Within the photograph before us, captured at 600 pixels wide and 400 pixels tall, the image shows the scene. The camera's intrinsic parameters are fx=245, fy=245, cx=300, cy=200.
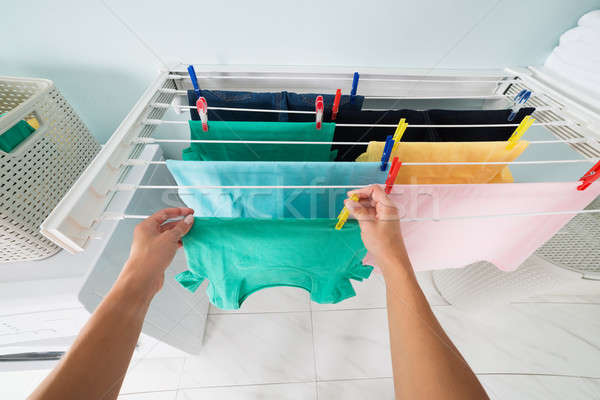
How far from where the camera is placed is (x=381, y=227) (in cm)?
50

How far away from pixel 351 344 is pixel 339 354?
0.07m

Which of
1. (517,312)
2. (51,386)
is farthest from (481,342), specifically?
(51,386)

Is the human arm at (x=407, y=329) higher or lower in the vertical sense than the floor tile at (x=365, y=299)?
higher

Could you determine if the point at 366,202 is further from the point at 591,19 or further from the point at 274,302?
the point at 274,302

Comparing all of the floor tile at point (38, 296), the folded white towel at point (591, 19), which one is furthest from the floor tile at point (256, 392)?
the folded white towel at point (591, 19)

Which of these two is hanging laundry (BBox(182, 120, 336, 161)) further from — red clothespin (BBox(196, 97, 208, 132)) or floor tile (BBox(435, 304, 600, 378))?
floor tile (BBox(435, 304, 600, 378))

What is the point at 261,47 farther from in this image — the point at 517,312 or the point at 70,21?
the point at 517,312

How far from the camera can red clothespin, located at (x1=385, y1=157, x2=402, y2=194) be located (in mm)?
467

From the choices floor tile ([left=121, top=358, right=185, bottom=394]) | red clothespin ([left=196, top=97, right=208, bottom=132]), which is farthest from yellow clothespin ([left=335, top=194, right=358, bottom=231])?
floor tile ([left=121, top=358, right=185, bottom=394])

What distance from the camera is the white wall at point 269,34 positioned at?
685 millimetres

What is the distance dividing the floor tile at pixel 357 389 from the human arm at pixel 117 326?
95 centimetres

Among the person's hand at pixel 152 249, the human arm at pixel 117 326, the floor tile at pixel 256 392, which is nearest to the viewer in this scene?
the human arm at pixel 117 326

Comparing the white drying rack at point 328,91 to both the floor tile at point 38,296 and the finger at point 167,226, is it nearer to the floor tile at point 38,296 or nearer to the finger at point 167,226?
the finger at point 167,226

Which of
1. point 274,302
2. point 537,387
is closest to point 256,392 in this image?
point 274,302
